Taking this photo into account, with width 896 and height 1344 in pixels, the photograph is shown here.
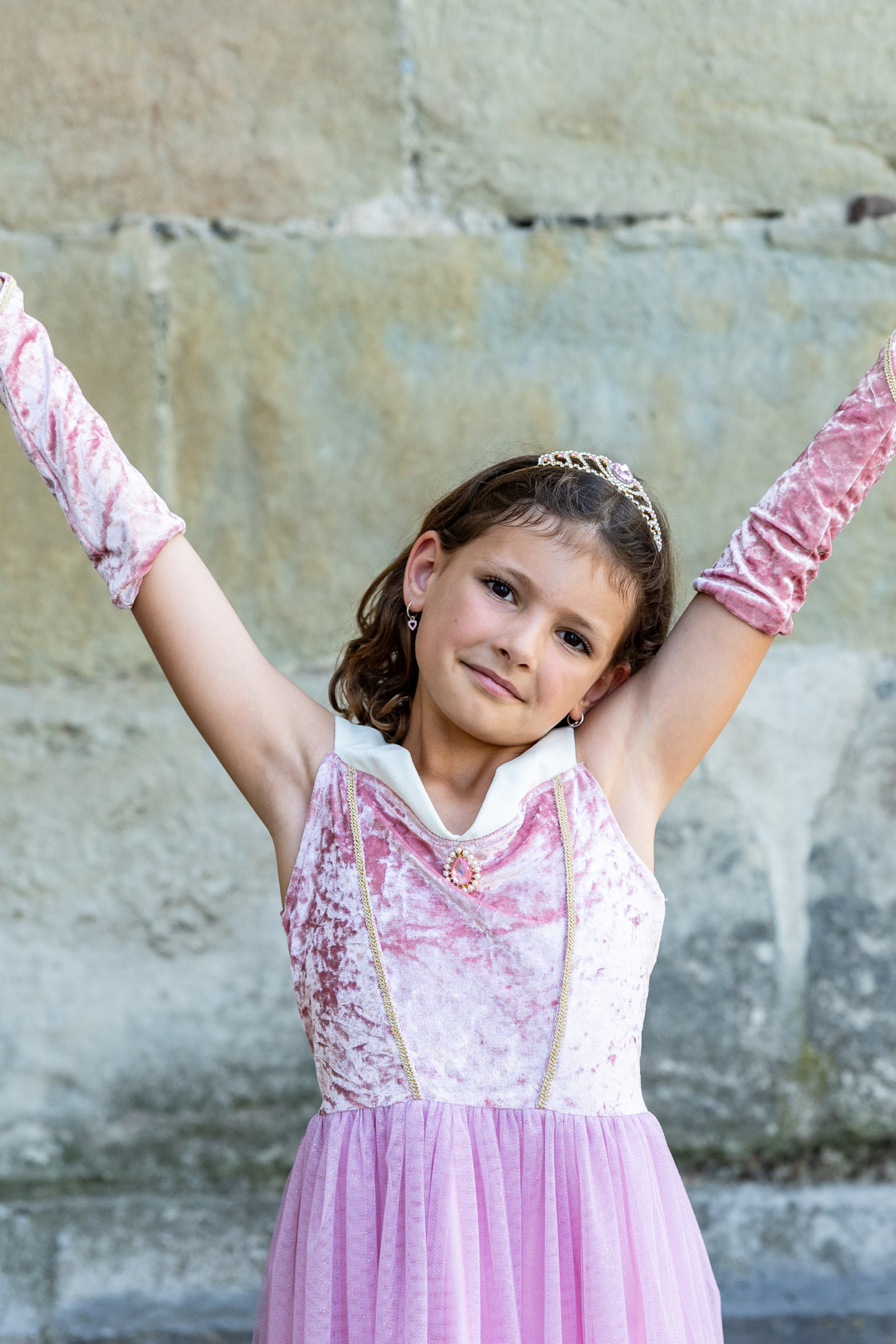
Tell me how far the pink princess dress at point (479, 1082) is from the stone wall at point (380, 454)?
64cm

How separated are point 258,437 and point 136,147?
48 centimetres

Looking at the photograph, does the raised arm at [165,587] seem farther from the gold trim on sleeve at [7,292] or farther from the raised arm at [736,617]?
the raised arm at [736,617]

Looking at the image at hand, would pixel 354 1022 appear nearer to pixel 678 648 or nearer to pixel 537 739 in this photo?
pixel 537 739

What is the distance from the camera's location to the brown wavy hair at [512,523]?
4.49ft

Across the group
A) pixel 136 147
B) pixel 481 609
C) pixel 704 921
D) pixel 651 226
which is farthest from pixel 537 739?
pixel 136 147

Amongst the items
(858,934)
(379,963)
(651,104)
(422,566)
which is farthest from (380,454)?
(858,934)

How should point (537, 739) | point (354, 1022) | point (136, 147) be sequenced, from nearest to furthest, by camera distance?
point (354, 1022) → point (537, 739) → point (136, 147)

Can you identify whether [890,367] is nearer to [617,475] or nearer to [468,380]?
[617,475]

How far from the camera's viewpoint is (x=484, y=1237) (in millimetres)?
1246

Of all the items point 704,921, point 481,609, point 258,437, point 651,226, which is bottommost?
point 704,921

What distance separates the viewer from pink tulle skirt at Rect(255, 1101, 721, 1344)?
3.97 ft

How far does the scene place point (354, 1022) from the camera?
4.26 feet

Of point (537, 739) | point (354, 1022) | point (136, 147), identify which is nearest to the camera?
point (354, 1022)

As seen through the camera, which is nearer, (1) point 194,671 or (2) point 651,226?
(1) point 194,671
